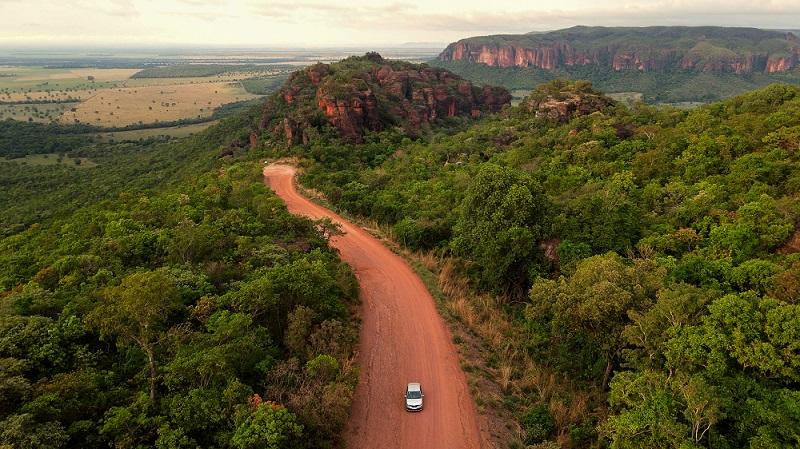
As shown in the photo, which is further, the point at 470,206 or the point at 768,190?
the point at 470,206

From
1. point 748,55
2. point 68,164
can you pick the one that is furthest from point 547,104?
point 748,55

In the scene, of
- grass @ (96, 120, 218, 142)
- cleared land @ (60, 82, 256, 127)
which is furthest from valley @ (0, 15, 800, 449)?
cleared land @ (60, 82, 256, 127)

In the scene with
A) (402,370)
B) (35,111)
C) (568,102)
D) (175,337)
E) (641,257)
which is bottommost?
(402,370)

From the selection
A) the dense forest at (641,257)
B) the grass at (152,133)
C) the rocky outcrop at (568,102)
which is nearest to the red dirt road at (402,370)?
the dense forest at (641,257)

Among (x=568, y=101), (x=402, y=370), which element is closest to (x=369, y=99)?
(x=568, y=101)

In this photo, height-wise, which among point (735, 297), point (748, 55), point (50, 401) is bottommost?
point (50, 401)

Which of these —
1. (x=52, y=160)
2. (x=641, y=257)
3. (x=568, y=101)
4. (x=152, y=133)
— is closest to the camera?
(x=641, y=257)

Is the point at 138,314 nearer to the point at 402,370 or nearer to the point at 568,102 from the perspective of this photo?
the point at 402,370

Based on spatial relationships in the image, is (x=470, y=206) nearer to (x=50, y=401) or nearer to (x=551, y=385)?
(x=551, y=385)
